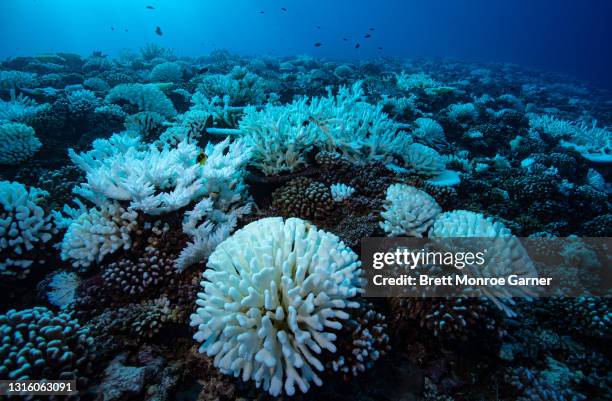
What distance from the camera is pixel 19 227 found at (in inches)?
120

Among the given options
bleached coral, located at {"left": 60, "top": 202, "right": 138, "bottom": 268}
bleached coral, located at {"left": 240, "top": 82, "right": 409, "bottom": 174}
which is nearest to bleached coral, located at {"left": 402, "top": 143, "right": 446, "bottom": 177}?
bleached coral, located at {"left": 240, "top": 82, "right": 409, "bottom": 174}

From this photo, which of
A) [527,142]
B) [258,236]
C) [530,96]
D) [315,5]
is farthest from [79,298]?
[315,5]

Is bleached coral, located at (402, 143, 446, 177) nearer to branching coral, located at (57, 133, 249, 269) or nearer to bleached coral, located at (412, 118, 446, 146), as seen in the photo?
bleached coral, located at (412, 118, 446, 146)

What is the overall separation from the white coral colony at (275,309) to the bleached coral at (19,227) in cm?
241

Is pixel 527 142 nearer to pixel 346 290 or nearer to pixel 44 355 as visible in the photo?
pixel 346 290

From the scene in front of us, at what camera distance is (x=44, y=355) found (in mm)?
2080

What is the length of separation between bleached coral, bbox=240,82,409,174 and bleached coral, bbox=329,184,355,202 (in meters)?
0.88

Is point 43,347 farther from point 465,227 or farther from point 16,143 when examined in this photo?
point 16,143

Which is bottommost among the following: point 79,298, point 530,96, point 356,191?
point 79,298

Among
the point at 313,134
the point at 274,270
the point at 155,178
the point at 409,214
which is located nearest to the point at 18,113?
the point at 155,178

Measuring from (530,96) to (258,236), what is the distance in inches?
913

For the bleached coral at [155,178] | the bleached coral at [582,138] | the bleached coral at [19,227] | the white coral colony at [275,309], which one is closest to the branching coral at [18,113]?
the bleached coral at [155,178]

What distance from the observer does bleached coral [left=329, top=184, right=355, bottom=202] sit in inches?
148

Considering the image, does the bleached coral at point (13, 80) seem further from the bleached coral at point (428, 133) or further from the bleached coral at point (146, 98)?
the bleached coral at point (428, 133)
